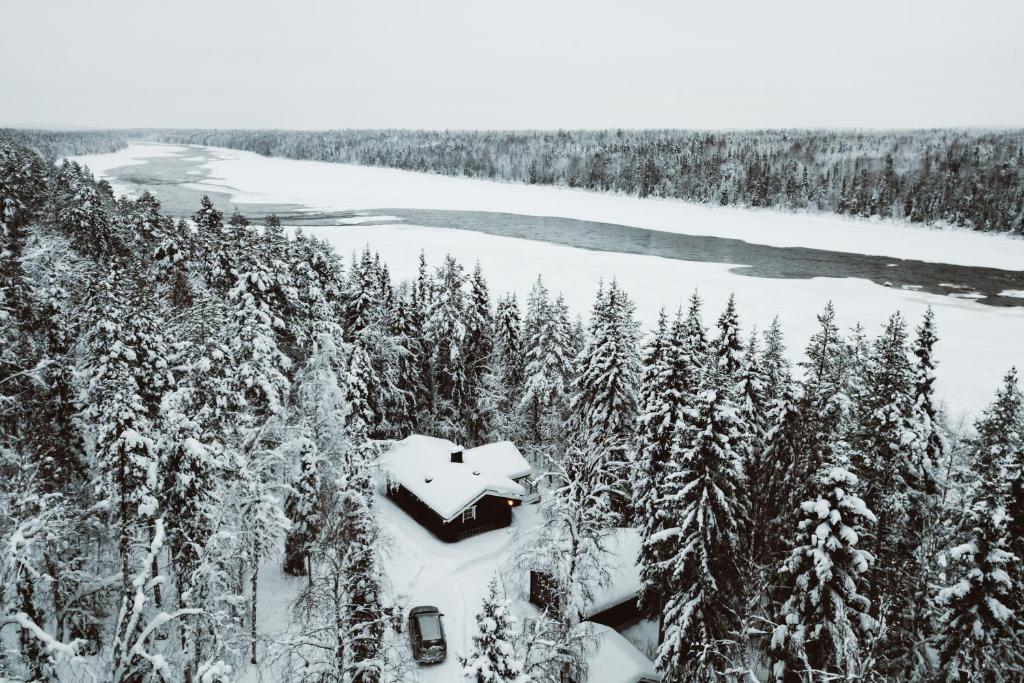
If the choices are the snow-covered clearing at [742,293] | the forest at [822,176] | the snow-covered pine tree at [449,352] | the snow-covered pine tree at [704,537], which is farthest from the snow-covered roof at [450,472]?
the forest at [822,176]

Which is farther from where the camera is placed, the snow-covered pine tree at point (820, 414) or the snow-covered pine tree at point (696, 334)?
the snow-covered pine tree at point (696, 334)

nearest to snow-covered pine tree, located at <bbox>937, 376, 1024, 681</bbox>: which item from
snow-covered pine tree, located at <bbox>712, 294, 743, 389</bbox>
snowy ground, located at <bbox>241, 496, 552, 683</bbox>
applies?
snow-covered pine tree, located at <bbox>712, 294, 743, 389</bbox>

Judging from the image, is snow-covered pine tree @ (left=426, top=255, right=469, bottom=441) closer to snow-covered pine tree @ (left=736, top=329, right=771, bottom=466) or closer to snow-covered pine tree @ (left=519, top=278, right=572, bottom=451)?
snow-covered pine tree @ (left=519, top=278, right=572, bottom=451)

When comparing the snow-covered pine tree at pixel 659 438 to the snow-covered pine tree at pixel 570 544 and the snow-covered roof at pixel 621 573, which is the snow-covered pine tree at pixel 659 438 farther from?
the snow-covered pine tree at pixel 570 544

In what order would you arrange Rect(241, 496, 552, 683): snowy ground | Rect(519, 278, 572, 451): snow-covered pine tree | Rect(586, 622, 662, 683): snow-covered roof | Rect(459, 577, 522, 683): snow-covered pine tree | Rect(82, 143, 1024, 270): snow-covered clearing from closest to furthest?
1. Rect(459, 577, 522, 683): snow-covered pine tree
2. Rect(586, 622, 662, 683): snow-covered roof
3. Rect(241, 496, 552, 683): snowy ground
4. Rect(519, 278, 572, 451): snow-covered pine tree
5. Rect(82, 143, 1024, 270): snow-covered clearing

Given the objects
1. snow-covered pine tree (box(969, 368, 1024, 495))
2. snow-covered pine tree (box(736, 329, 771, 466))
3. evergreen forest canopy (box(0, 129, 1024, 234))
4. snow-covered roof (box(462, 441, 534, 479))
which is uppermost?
evergreen forest canopy (box(0, 129, 1024, 234))

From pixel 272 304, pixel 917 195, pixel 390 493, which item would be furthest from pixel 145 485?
pixel 917 195

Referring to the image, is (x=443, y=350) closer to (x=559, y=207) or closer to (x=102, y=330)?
(x=102, y=330)
